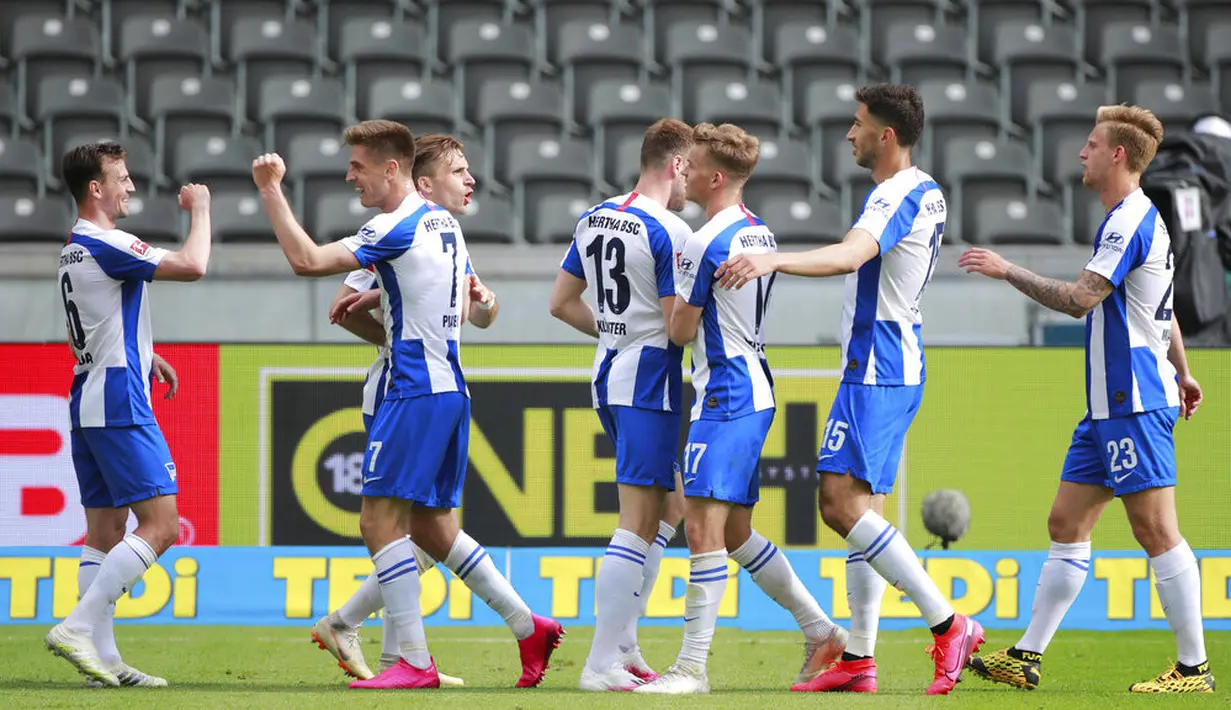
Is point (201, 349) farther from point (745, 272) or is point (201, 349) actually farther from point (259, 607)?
point (745, 272)

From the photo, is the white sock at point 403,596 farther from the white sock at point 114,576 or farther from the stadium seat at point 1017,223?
the stadium seat at point 1017,223

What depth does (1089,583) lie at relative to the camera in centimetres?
849

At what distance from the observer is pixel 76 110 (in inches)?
512

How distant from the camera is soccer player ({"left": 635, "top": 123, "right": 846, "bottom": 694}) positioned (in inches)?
223

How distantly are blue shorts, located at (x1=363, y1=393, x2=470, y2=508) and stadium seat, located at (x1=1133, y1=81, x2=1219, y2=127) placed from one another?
9426 millimetres

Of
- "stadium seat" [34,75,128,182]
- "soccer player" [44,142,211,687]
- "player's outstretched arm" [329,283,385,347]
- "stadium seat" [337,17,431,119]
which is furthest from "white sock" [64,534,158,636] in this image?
"stadium seat" [337,17,431,119]

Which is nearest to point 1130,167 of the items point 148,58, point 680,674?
point 680,674

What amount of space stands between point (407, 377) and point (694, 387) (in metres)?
1.06

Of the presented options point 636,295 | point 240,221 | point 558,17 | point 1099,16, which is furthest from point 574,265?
point 1099,16

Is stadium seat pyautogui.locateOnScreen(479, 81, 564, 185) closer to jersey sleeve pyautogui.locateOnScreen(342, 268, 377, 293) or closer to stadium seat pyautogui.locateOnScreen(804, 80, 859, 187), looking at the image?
stadium seat pyautogui.locateOnScreen(804, 80, 859, 187)

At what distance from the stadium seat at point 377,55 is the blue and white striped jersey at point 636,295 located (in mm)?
7978

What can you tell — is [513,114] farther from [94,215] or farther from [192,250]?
[192,250]

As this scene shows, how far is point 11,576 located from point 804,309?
5046mm

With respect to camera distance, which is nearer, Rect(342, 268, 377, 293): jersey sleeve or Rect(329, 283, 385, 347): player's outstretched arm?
Rect(329, 283, 385, 347): player's outstretched arm
